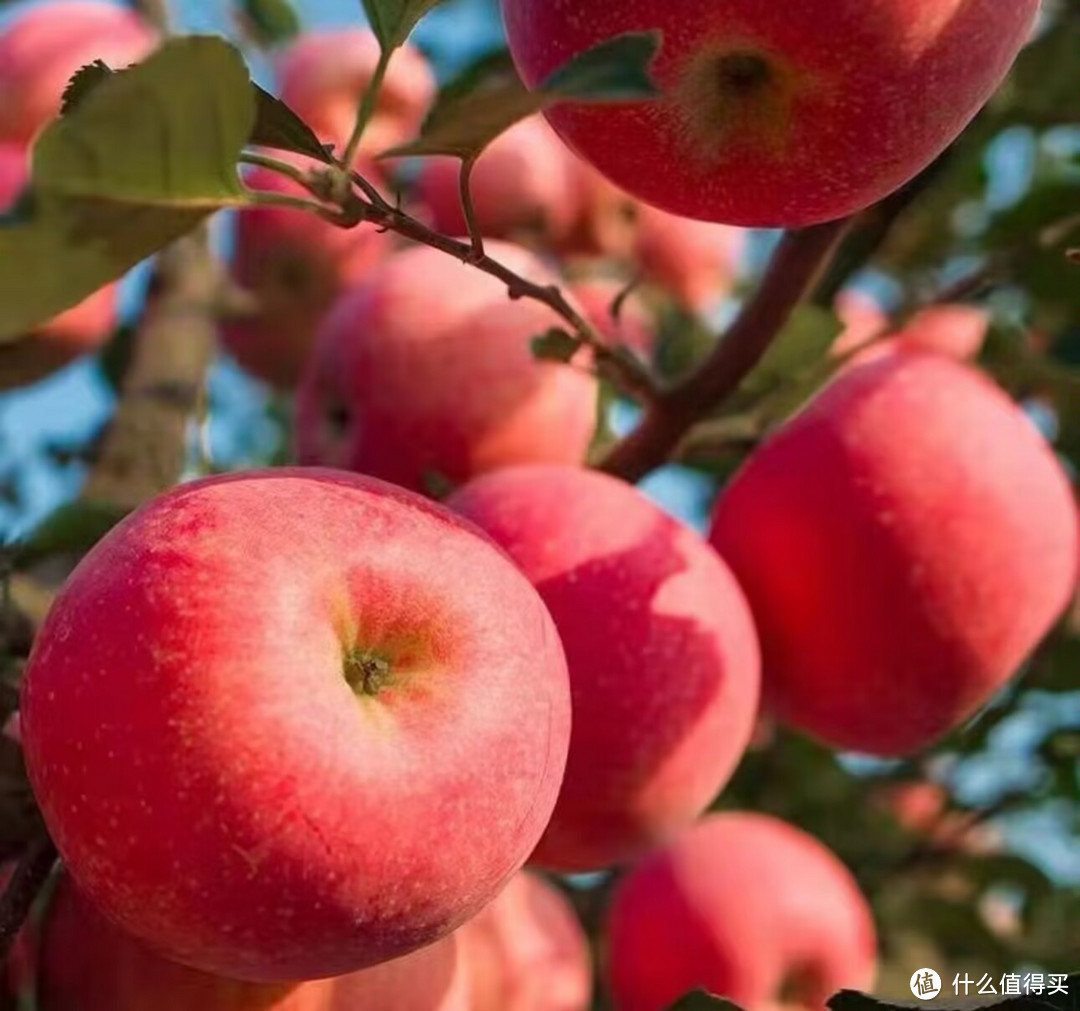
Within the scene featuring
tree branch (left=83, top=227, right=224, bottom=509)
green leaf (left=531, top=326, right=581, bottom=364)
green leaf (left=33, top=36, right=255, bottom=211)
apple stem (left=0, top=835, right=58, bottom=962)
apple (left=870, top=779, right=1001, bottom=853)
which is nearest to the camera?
green leaf (left=33, top=36, right=255, bottom=211)

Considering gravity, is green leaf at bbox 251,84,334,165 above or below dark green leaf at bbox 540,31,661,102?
below

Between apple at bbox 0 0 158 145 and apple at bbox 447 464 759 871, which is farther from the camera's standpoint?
apple at bbox 0 0 158 145

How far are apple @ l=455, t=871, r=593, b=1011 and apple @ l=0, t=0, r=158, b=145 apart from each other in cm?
112

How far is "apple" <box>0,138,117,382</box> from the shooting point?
1699 millimetres

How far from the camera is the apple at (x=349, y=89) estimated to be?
6.72 feet

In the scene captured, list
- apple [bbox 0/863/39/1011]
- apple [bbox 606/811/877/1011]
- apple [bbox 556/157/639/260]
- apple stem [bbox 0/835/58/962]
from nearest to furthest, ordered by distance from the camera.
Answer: apple stem [bbox 0/835/58/962], apple [bbox 0/863/39/1011], apple [bbox 606/811/877/1011], apple [bbox 556/157/639/260]

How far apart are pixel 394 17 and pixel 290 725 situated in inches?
14.9

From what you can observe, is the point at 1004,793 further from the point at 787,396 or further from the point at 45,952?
the point at 45,952

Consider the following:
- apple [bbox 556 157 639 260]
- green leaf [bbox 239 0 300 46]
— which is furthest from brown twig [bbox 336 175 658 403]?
green leaf [bbox 239 0 300 46]

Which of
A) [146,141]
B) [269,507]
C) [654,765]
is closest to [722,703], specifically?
[654,765]

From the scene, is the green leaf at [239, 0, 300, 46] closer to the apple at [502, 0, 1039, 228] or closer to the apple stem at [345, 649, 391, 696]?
the apple at [502, 0, 1039, 228]

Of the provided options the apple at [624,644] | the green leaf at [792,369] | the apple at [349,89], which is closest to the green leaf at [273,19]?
the apple at [349,89]

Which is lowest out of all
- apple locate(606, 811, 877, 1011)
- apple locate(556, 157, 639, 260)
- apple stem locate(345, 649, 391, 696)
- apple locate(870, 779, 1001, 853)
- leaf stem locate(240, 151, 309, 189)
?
apple locate(870, 779, 1001, 853)

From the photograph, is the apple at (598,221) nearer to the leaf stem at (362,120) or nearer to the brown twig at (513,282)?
the brown twig at (513,282)
